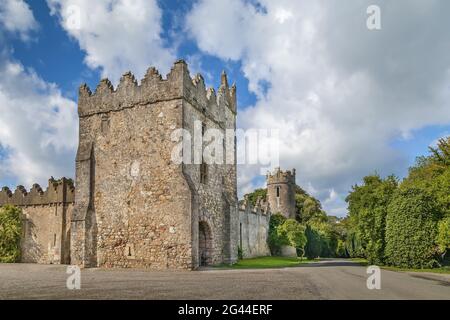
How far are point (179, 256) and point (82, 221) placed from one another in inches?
252

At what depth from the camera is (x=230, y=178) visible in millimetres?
27047

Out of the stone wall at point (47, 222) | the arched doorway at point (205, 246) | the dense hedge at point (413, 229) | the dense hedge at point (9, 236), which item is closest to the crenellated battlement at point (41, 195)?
the stone wall at point (47, 222)

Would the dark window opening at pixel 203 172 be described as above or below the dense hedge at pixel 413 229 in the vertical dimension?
above

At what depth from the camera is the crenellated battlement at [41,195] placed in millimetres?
26547

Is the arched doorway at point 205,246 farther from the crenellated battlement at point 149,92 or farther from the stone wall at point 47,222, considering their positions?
the stone wall at point 47,222

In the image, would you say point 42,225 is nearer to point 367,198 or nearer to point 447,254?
point 367,198

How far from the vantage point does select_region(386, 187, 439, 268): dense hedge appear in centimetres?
2228

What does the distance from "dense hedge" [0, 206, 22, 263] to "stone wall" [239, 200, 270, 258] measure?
19.3 m

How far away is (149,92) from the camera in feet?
72.5

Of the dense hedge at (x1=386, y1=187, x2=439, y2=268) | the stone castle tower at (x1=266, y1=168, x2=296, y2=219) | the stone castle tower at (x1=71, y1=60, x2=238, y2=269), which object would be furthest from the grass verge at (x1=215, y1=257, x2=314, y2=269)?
the stone castle tower at (x1=266, y1=168, x2=296, y2=219)

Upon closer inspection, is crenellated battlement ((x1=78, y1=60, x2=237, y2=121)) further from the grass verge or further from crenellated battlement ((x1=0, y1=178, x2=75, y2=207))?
the grass verge

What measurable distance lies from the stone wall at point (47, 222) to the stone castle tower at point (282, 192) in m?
40.5
